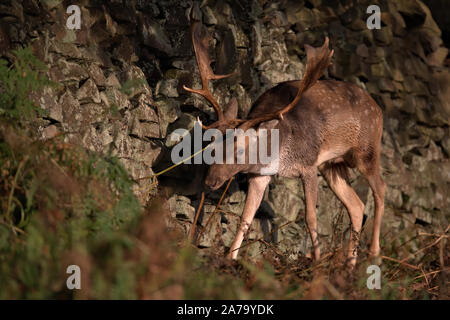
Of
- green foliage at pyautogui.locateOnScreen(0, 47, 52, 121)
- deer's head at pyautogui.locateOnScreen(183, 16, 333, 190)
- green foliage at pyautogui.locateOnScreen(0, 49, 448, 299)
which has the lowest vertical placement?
green foliage at pyautogui.locateOnScreen(0, 49, 448, 299)

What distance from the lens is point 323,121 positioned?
553cm

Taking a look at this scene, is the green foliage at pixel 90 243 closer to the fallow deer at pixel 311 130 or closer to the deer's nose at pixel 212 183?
the deer's nose at pixel 212 183

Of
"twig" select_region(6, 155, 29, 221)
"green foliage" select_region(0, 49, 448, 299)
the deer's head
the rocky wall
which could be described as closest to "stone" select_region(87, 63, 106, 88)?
the rocky wall

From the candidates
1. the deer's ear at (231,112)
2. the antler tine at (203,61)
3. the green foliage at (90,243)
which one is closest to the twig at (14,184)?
the green foliage at (90,243)

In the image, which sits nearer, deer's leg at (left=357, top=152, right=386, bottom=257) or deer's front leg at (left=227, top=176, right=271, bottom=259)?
deer's front leg at (left=227, top=176, right=271, bottom=259)

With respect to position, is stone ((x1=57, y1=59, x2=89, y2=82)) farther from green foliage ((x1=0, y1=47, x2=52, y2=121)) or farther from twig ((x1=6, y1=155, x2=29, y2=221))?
twig ((x1=6, y1=155, x2=29, y2=221))

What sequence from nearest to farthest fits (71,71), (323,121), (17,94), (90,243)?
(90,243) → (17,94) → (71,71) → (323,121)

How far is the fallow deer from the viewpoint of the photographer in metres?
5.06

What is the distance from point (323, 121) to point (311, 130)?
18 centimetres

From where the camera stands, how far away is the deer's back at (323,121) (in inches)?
211

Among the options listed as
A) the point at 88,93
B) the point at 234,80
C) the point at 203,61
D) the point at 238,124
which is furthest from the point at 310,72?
the point at 88,93

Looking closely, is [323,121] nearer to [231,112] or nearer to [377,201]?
[231,112]
